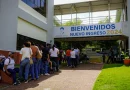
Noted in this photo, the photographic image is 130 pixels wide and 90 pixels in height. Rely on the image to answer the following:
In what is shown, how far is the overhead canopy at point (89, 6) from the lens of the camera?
69.7 ft

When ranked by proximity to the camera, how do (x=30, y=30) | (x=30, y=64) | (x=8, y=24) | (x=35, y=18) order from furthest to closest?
(x=35, y=18) → (x=30, y=30) → (x=8, y=24) → (x=30, y=64)

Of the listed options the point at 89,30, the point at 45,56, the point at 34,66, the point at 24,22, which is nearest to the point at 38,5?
the point at 24,22

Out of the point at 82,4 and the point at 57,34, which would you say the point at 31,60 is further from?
the point at 82,4

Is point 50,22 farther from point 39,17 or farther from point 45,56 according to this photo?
point 45,56

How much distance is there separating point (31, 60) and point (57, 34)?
12.6 m

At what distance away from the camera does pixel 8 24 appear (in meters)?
12.0

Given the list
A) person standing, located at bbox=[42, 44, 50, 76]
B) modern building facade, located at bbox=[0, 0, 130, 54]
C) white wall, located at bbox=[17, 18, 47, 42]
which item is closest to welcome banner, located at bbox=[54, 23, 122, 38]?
modern building facade, located at bbox=[0, 0, 130, 54]

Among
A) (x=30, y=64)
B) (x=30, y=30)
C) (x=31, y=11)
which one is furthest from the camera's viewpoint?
(x=31, y=11)

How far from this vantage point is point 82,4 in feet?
71.2

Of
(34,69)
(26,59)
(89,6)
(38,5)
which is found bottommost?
(34,69)

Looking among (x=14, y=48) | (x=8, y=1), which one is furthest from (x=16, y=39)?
(x=8, y=1)

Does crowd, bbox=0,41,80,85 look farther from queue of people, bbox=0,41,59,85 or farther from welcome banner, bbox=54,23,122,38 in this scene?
welcome banner, bbox=54,23,122,38

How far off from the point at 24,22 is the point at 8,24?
7.78 feet

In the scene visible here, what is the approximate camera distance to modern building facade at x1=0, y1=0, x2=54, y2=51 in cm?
1184
